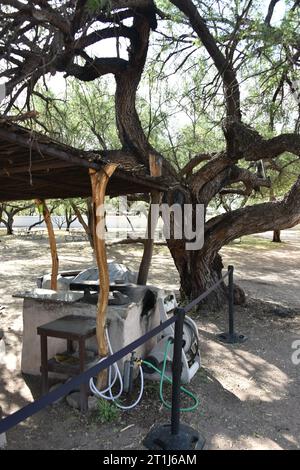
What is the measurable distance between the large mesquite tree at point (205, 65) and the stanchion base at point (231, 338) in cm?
142

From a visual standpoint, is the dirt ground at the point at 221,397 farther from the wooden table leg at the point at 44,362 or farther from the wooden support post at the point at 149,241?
the wooden support post at the point at 149,241

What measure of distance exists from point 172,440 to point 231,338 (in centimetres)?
299

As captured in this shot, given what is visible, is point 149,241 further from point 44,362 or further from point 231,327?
point 44,362

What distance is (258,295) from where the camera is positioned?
921 cm

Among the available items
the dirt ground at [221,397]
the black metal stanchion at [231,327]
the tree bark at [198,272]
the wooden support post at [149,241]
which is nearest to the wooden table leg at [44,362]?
the dirt ground at [221,397]

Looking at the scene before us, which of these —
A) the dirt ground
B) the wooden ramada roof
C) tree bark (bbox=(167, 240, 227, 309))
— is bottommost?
the dirt ground

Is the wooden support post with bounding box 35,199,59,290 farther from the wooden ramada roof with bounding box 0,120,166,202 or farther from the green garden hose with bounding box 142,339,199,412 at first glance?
the green garden hose with bounding box 142,339,199,412

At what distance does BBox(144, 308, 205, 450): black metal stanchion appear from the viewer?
2.89 metres

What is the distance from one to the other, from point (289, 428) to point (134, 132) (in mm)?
5082

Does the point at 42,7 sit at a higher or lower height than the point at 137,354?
higher

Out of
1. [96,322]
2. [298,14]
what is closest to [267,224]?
[298,14]

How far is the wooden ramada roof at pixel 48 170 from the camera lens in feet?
8.85

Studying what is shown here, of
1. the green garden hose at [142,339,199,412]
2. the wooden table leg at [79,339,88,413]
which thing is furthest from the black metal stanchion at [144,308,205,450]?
the wooden table leg at [79,339,88,413]
